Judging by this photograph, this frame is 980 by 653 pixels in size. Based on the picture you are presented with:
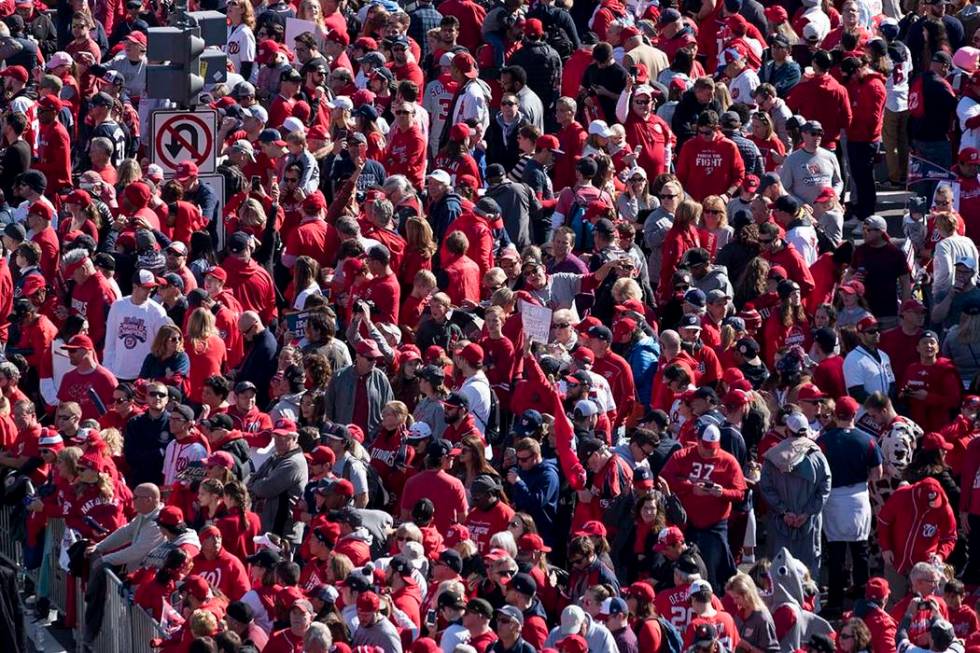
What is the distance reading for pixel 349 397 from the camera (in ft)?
63.7

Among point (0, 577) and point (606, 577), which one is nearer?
point (0, 577)

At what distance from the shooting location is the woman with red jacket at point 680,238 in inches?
861

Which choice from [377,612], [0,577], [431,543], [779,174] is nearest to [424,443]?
[431,543]

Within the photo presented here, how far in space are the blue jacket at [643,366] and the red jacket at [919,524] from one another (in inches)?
94.9

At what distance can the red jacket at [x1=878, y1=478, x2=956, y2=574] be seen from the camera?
18438mm

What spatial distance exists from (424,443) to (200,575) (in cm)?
228

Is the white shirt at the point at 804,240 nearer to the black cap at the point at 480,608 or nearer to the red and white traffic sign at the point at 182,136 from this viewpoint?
the red and white traffic sign at the point at 182,136

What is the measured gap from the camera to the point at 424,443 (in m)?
18.7

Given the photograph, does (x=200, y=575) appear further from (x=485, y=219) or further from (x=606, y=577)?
(x=485, y=219)

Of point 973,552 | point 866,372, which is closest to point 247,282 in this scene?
point 866,372

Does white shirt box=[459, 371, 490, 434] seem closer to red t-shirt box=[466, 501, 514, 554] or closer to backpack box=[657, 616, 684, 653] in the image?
red t-shirt box=[466, 501, 514, 554]

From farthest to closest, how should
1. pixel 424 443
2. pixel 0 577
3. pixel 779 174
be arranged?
pixel 779 174
pixel 424 443
pixel 0 577

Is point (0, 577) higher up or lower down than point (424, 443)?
higher up

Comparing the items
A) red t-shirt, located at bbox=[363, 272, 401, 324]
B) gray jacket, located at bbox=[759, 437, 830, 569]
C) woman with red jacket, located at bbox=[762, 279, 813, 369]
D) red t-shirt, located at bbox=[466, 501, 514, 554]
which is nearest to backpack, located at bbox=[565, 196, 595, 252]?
woman with red jacket, located at bbox=[762, 279, 813, 369]
